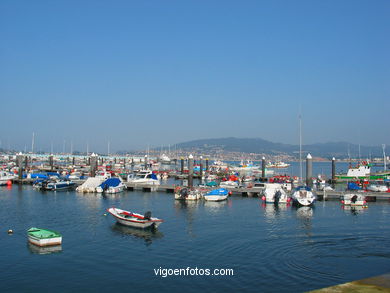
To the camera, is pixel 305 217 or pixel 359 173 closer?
pixel 305 217

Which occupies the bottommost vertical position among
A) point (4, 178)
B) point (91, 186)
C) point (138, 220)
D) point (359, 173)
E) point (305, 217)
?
point (305, 217)

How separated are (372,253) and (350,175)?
63.1m

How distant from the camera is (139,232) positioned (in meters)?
29.8

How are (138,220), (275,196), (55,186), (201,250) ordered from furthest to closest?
(55,186) → (275,196) → (138,220) → (201,250)

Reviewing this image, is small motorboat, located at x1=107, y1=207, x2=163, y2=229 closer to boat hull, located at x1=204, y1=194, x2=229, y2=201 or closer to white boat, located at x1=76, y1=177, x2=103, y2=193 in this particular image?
boat hull, located at x1=204, y1=194, x2=229, y2=201

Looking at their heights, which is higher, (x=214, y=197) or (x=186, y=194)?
(x=186, y=194)

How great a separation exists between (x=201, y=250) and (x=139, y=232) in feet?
23.5

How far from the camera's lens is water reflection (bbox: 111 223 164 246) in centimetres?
2812

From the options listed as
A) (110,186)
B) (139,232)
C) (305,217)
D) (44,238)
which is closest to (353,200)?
(305,217)

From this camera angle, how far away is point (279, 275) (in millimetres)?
19688

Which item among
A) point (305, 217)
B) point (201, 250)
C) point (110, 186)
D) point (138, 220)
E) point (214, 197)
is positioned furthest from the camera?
point (110, 186)

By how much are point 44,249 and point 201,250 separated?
1004 centimetres

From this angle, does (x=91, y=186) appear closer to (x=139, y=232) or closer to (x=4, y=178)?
(x=4, y=178)

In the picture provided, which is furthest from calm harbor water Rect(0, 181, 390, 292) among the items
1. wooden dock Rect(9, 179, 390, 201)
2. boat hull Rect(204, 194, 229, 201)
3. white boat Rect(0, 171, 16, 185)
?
white boat Rect(0, 171, 16, 185)
